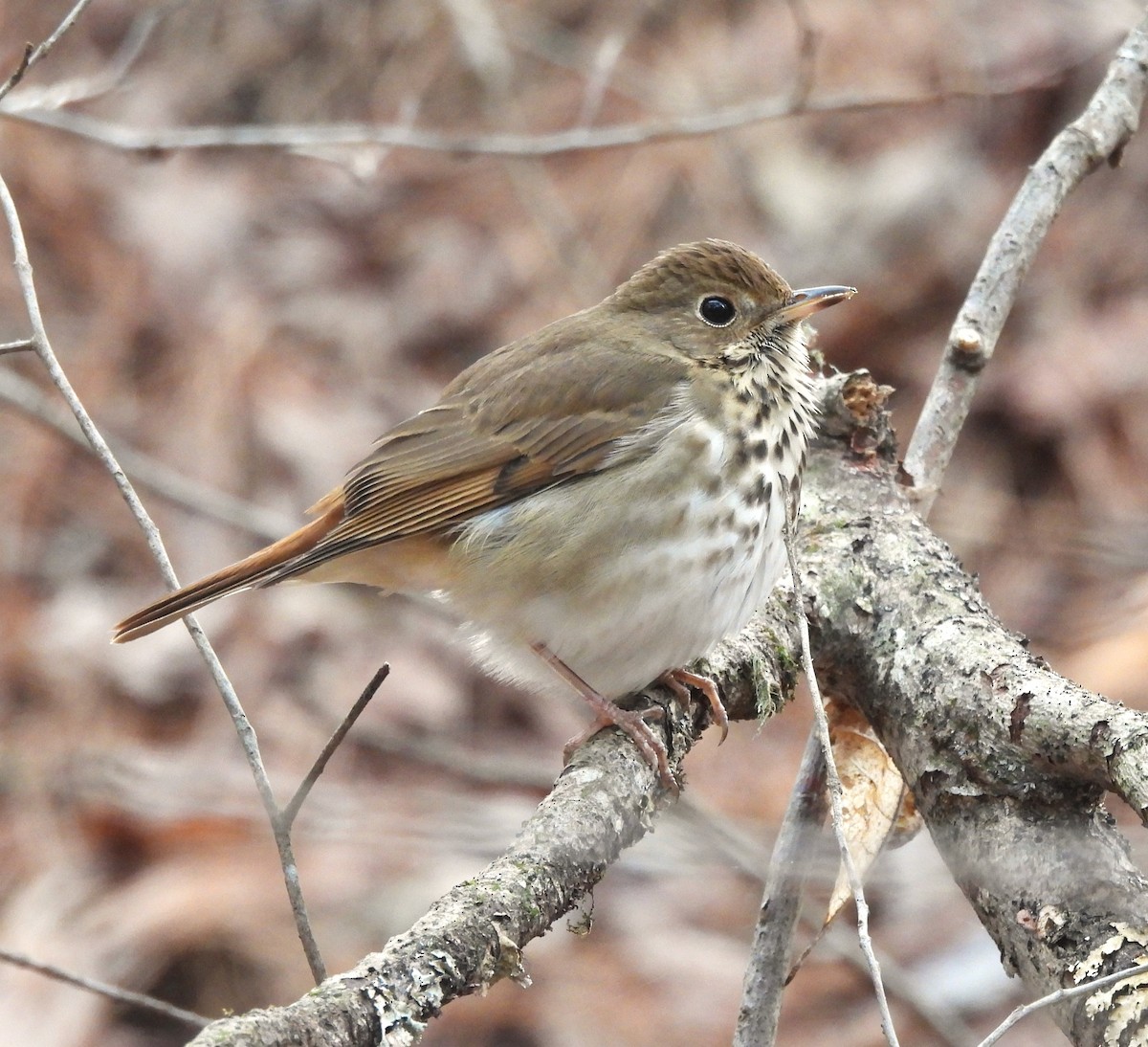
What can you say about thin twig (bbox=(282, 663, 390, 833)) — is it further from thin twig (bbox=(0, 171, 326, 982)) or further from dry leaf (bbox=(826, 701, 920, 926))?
dry leaf (bbox=(826, 701, 920, 926))

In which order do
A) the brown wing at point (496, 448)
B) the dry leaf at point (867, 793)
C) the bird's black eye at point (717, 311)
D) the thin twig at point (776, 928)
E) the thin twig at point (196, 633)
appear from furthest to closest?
the bird's black eye at point (717, 311) → the brown wing at point (496, 448) → the dry leaf at point (867, 793) → the thin twig at point (776, 928) → the thin twig at point (196, 633)

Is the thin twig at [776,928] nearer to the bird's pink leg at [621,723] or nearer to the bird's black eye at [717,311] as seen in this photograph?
the bird's pink leg at [621,723]

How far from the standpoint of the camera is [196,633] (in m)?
1.97

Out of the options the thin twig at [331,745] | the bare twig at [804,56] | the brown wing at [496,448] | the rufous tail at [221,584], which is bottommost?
the thin twig at [331,745]

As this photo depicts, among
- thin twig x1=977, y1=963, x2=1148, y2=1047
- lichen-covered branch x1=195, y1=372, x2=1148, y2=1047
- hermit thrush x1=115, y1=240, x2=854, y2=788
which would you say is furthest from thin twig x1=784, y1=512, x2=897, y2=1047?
hermit thrush x1=115, y1=240, x2=854, y2=788

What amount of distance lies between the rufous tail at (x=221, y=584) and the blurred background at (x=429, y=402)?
73 cm

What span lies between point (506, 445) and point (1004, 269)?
103 cm

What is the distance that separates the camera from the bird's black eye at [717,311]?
287 centimetres

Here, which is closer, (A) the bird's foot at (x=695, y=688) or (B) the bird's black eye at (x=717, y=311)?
(A) the bird's foot at (x=695, y=688)

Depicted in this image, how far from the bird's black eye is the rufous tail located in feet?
2.71

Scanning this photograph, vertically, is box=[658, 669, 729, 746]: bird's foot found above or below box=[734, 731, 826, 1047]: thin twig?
above

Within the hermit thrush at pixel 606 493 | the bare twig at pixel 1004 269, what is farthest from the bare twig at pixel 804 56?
the hermit thrush at pixel 606 493

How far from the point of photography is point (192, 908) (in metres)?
3.71

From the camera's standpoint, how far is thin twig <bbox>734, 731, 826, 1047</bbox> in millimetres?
2234
